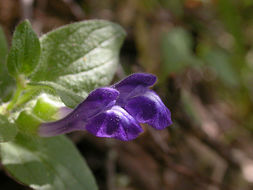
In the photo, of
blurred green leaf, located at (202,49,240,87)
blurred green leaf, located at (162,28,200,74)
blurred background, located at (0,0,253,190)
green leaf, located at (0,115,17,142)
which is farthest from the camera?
blurred green leaf, located at (202,49,240,87)

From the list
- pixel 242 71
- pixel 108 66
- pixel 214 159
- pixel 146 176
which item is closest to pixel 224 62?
pixel 242 71

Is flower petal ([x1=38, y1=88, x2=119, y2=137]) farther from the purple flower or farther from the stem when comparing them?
the stem

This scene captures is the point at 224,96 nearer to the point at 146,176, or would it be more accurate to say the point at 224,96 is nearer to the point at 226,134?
the point at 226,134

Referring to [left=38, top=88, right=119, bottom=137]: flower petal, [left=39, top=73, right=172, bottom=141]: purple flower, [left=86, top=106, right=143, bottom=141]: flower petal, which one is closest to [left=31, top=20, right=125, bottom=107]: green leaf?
[left=38, top=88, right=119, bottom=137]: flower petal

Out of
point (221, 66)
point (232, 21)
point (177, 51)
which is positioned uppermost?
point (232, 21)

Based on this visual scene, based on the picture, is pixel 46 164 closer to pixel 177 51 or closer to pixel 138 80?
pixel 138 80

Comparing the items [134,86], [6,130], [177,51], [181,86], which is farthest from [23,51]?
[177,51]
